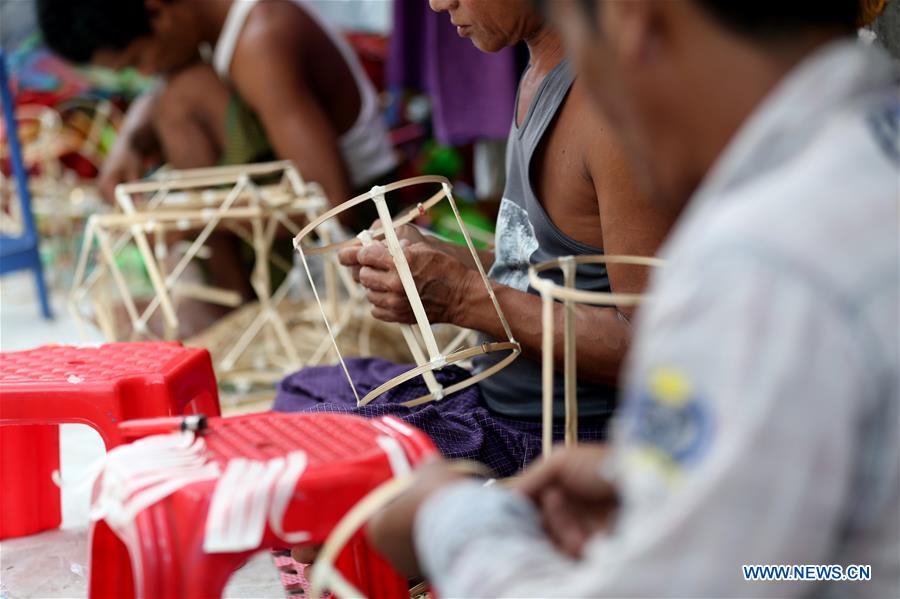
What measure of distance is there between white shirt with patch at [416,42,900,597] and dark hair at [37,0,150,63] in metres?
2.60

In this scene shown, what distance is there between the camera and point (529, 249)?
1494 mm

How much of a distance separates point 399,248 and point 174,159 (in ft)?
6.78

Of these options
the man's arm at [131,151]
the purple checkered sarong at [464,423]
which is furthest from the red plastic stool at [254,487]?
the man's arm at [131,151]

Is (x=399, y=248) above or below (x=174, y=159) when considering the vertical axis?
above

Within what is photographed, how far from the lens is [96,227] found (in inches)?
88.9

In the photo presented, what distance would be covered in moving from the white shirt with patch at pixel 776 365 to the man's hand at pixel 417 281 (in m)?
0.69

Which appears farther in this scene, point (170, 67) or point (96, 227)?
point (170, 67)

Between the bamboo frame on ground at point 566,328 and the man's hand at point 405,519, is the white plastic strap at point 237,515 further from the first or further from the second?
the bamboo frame on ground at point 566,328

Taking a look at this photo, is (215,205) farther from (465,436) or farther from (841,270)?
(841,270)

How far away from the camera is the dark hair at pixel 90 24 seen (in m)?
3.00

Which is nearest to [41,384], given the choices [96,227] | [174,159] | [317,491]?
[317,491]

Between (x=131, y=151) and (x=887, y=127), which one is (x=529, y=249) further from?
(x=131, y=151)

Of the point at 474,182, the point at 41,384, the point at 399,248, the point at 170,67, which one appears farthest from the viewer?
the point at 474,182

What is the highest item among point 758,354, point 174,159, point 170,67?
point 758,354
